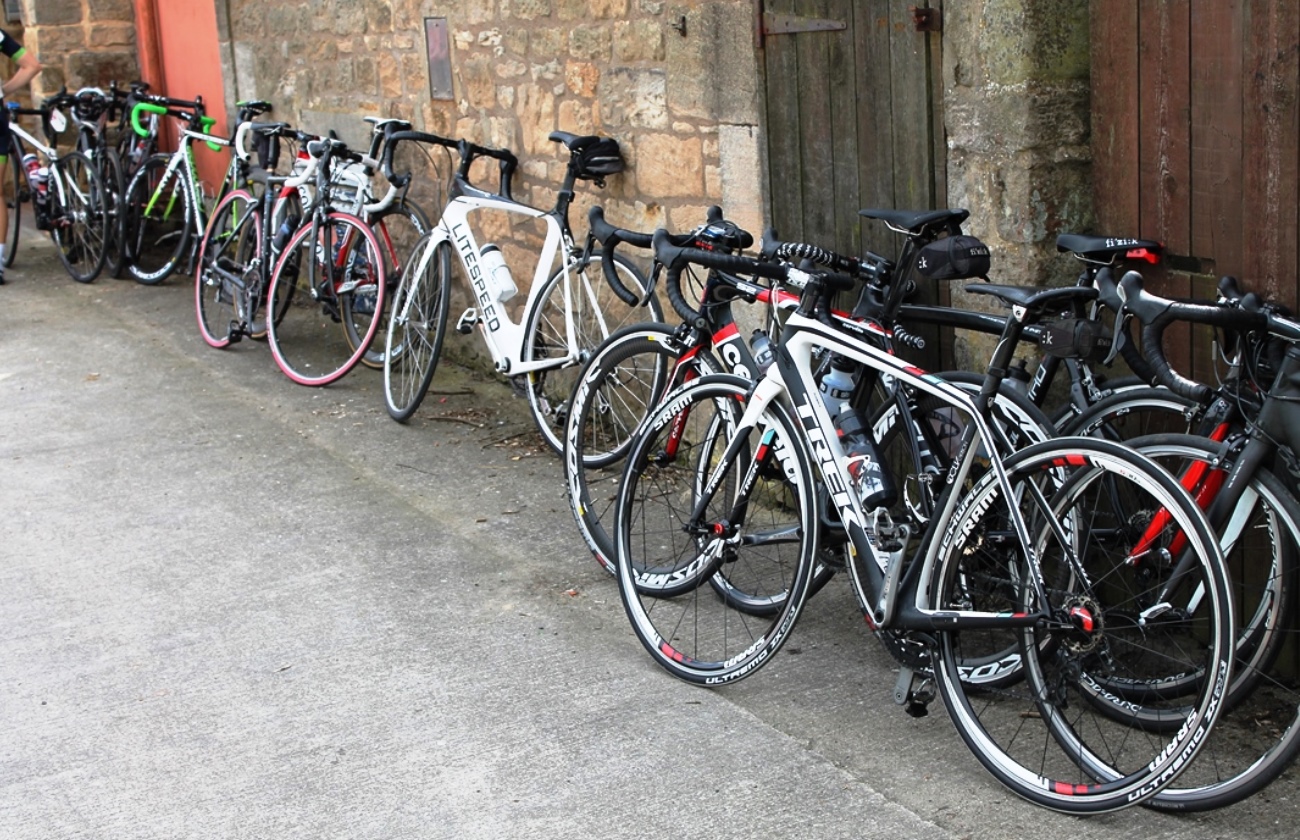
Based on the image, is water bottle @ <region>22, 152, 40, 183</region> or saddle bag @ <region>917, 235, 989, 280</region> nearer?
saddle bag @ <region>917, 235, 989, 280</region>

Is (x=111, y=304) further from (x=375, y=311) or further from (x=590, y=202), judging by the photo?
(x=590, y=202)

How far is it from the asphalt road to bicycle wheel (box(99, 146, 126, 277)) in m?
3.58

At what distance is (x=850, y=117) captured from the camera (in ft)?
16.1

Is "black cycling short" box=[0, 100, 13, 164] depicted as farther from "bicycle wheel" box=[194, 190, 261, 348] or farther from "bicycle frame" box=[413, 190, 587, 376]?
"bicycle frame" box=[413, 190, 587, 376]

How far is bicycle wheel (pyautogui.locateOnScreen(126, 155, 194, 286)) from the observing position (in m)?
9.87

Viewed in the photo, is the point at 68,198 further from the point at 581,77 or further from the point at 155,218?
the point at 581,77

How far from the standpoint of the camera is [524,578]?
198 inches

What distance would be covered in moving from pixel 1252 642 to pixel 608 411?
2.67 metres

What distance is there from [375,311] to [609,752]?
3882 millimetres

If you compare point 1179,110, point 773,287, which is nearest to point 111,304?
point 773,287

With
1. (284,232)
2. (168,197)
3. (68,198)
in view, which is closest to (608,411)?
(284,232)

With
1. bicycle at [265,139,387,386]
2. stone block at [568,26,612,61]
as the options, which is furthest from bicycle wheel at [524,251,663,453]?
bicycle at [265,139,387,386]

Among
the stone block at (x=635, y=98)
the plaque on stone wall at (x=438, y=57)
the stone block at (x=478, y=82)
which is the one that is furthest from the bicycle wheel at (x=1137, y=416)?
the plaque on stone wall at (x=438, y=57)

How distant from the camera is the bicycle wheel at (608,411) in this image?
4738mm
